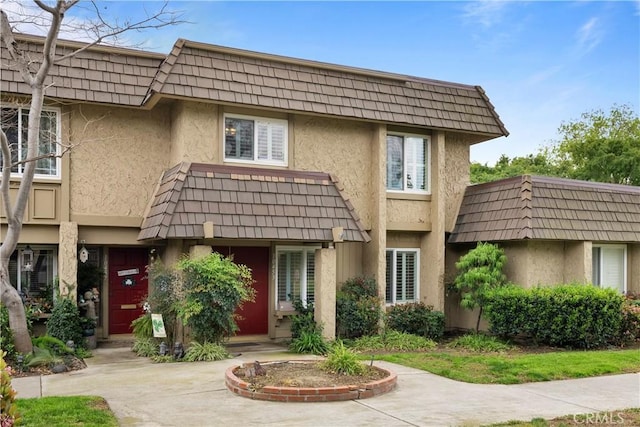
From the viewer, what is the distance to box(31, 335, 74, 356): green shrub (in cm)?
1185

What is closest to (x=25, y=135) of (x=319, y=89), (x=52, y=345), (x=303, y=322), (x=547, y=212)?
(x=52, y=345)

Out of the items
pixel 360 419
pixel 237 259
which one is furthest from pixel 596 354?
pixel 237 259

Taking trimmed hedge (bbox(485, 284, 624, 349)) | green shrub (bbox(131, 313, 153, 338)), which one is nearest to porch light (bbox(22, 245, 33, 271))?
green shrub (bbox(131, 313, 153, 338))

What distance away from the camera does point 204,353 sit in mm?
12070

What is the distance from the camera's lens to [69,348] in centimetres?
1222

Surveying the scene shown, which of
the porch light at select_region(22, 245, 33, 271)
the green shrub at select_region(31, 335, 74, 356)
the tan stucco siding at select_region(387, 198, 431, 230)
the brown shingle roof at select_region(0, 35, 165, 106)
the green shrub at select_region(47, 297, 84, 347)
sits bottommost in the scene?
the green shrub at select_region(31, 335, 74, 356)

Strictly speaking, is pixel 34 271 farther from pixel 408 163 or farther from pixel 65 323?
pixel 408 163

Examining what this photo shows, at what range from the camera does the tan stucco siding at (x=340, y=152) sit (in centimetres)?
1542

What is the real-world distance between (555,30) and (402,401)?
9.72 m

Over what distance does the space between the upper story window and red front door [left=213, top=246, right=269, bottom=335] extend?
2232 millimetres

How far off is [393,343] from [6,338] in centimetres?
819

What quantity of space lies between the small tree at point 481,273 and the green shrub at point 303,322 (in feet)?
12.9

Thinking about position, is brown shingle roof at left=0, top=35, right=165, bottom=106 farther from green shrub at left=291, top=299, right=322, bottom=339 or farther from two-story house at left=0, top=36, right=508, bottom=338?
green shrub at left=291, top=299, right=322, bottom=339

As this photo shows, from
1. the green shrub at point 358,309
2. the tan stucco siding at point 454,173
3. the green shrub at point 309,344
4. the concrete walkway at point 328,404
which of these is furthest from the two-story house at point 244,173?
the concrete walkway at point 328,404
